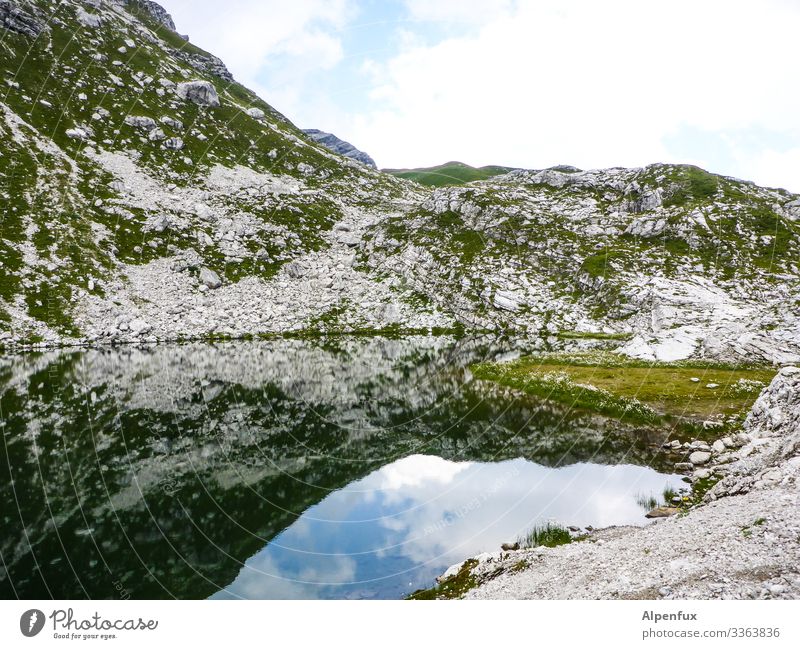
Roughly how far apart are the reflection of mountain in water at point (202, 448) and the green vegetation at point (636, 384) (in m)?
2.88

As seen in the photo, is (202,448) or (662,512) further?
(202,448)

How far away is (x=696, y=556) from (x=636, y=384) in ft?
110

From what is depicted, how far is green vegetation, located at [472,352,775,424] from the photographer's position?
3441 cm

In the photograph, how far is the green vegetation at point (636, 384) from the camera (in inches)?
1355

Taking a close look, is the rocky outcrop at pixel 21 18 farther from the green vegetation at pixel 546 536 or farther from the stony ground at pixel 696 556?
the stony ground at pixel 696 556

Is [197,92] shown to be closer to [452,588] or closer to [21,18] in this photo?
[21,18]

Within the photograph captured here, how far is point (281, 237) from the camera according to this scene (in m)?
117

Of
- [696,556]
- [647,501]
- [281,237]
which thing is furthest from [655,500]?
[281,237]

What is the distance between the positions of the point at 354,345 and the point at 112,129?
10154 cm

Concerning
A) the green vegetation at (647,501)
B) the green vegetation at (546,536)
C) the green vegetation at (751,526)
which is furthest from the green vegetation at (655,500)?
the green vegetation at (751,526)

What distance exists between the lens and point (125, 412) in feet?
121

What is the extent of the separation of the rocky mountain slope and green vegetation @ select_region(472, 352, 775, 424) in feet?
26.0

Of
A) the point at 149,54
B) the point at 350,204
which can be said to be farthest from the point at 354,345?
the point at 149,54

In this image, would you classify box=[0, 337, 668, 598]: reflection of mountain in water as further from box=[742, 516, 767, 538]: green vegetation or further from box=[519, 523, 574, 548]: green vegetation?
box=[742, 516, 767, 538]: green vegetation
